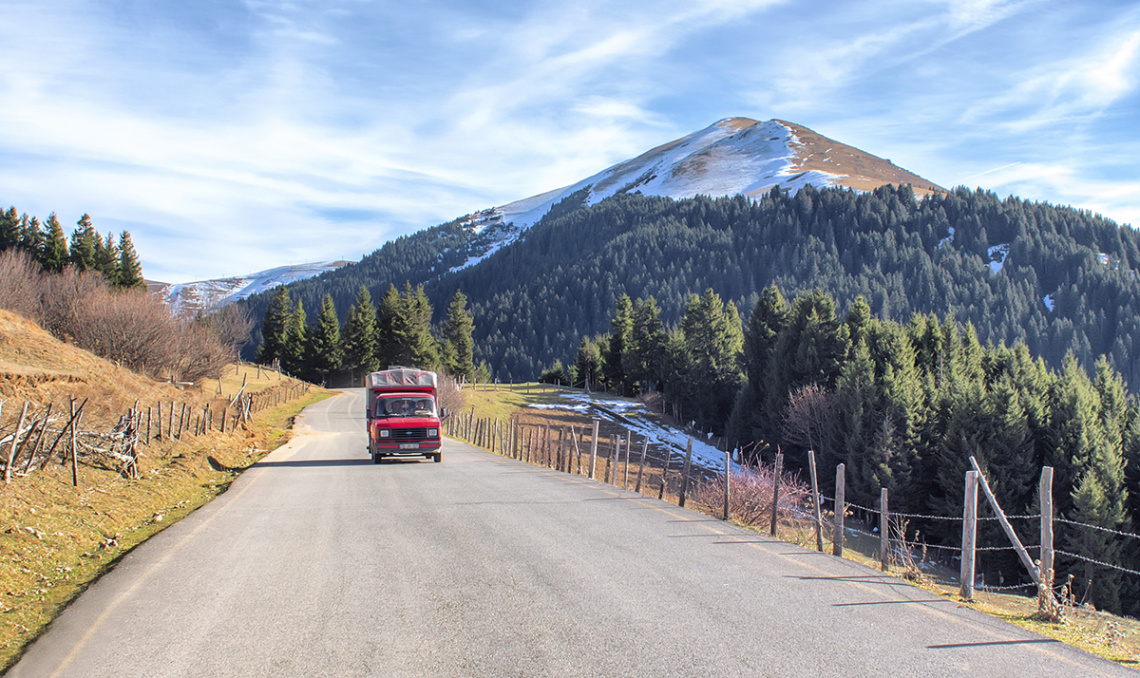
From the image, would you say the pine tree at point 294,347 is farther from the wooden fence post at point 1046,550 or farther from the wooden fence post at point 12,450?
the wooden fence post at point 1046,550

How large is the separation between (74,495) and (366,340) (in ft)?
273

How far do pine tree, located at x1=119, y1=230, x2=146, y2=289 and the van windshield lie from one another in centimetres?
6400

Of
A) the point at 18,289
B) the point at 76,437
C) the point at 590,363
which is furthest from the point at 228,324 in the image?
the point at 76,437

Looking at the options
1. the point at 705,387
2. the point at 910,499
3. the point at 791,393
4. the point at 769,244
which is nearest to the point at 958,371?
the point at 791,393

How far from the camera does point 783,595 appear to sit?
7301 mm

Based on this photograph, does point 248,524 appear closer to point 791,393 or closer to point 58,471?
point 58,471

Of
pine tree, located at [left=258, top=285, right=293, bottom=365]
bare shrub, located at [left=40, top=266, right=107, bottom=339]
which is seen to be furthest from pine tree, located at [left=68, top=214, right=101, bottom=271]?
pine tree, located at [left=258, top=285, right=293, bottom=365]

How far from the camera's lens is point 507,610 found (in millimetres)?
6543

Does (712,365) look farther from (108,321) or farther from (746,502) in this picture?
(746,502)

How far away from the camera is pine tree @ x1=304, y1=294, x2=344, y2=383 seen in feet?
301

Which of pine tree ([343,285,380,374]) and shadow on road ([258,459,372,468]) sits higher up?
pine tree ([343,285,380,374])

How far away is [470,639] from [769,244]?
202 m

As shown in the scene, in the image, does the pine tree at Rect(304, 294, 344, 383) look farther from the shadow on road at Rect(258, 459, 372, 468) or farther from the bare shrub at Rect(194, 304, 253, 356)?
Answer: the shadow on road at Rect(258, 459, 372, 468)

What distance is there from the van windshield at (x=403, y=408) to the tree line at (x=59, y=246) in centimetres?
5557
